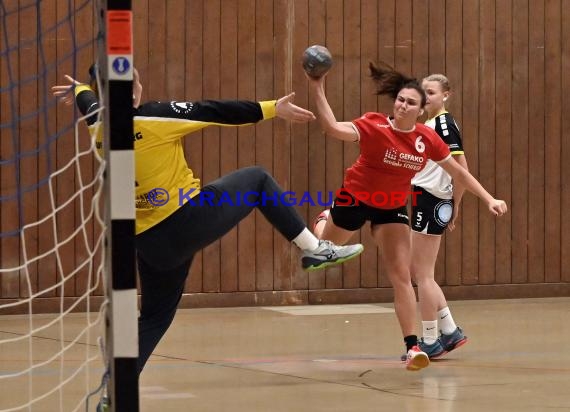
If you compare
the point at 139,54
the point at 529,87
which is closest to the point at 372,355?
the point at 139,54

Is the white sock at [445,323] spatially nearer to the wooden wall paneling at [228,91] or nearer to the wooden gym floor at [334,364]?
the wooden gym floor at [334,364]

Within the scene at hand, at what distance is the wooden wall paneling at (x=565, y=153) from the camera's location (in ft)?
40.6

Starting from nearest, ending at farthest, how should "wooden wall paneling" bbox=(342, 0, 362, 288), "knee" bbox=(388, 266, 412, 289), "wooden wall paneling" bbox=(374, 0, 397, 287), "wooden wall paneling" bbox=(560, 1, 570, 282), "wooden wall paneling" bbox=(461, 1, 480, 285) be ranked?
"knee" bbox=(388, 266, 412, 289) < "wooden wall paneling" bbox=(342, 0, 362, 288) < "wooden wall paneling" bbox=(374, 0, 397, 287) < "wooden wall paneling" bbox=(461, 1, 480, 285) < "wooden wall paneling" bbox=(560, 1, 570, 282)

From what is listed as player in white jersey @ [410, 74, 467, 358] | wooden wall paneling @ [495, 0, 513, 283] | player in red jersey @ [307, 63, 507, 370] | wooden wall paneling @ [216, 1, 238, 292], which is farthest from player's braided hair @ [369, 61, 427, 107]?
wooden wall paneling @ [495, 0, 513, 283]

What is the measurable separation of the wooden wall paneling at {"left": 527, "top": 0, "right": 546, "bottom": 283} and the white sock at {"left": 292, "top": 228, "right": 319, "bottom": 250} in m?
7.03

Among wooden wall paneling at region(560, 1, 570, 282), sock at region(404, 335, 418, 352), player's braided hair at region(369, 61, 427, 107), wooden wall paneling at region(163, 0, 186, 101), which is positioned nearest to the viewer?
sock at region(404, 335, 418, 352)

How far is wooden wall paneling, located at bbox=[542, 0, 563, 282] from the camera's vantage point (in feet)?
40.4

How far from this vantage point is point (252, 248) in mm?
11398

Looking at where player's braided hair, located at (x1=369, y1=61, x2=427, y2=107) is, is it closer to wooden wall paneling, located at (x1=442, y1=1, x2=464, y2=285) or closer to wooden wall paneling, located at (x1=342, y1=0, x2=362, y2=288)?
wooden wall paneling, located at (x1=342, y1=0, x2=362, y2=288)

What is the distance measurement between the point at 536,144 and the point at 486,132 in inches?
24.7

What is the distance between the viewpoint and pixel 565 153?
12.5m

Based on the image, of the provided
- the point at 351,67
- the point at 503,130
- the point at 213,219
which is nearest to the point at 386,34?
the point at 351,67

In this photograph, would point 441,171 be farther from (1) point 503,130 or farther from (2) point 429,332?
(1) point 503,130

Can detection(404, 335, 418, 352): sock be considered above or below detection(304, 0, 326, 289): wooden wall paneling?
below
